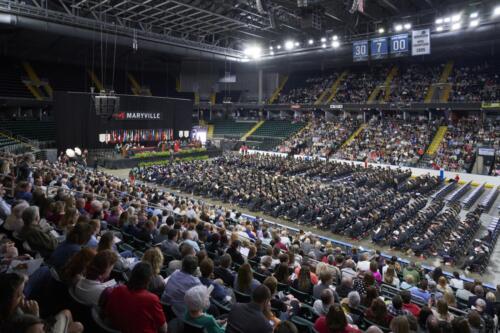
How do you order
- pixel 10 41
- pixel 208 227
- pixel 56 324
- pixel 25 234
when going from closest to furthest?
1. pixel 56 324
2. pixel 25 234
3. pixel 208 227
4. pixel 10 41

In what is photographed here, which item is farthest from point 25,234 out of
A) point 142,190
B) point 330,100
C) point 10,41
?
point 330,100

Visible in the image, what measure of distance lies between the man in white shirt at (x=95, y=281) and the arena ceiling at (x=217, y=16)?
63.9 ft

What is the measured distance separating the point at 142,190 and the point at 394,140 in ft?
87.6

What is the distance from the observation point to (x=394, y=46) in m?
29.5

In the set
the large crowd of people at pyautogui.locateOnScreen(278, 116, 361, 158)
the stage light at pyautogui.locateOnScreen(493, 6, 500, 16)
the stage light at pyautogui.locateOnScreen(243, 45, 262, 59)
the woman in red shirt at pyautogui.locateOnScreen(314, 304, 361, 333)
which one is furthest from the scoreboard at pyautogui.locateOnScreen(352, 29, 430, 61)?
the woman in red shirt at pyautogui.locateOnScreen(314, 304, 361, 333)

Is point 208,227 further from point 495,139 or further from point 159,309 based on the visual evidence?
point 495,139

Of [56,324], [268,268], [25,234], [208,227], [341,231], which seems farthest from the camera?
[341,231]

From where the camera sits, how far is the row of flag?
32.2m

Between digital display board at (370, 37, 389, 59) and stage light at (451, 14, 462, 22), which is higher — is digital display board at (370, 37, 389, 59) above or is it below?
below

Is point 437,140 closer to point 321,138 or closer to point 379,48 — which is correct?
point 379,48

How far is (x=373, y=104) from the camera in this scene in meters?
38.1

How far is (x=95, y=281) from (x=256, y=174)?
20.4 meters

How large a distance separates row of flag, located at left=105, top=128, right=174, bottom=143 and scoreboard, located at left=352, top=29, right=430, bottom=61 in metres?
19.6

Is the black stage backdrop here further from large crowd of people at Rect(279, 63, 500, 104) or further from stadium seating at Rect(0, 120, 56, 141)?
large crowd of people at Rect(279, 63, 500, 104)
